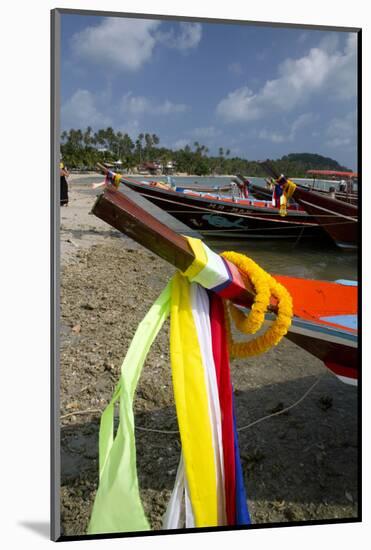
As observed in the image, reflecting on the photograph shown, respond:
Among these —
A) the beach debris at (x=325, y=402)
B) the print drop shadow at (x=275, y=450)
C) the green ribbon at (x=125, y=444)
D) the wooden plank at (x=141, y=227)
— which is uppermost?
the wooden plank at (x=141, y=227)

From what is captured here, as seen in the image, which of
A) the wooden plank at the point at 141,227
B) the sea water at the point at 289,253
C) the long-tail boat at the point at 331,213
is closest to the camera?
the wooden plank at the point at 141,227

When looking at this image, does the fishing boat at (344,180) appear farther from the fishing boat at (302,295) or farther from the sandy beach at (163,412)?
the sandy beach at (163,412)

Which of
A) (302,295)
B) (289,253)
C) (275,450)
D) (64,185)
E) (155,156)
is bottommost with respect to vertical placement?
(275,450)

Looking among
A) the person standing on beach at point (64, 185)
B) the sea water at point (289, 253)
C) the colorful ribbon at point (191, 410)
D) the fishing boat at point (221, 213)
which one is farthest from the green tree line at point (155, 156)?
the fishing boat at point (221, 213)

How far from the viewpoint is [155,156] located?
1.54 m

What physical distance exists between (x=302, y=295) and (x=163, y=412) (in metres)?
0.67

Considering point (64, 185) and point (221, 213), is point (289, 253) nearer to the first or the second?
point (221, 213)

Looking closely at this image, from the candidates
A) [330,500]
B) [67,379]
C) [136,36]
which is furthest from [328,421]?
[136,36]

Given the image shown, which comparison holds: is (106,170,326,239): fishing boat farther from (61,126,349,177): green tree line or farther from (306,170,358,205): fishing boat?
(61,126,349,177): green tree line

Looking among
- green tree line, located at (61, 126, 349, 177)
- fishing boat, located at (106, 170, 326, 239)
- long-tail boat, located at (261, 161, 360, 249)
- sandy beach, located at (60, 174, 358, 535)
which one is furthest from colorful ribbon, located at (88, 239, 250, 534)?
fishing boat, located at (106, 170, 326, 239)

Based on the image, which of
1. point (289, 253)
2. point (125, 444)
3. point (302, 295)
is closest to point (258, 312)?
point (125, 444)

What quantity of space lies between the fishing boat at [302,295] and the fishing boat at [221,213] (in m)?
2.17

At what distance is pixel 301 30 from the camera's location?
133 cm

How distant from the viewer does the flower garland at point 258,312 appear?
0.94 m
